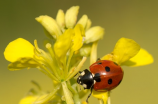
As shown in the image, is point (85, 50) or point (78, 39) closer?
point (78, 39)

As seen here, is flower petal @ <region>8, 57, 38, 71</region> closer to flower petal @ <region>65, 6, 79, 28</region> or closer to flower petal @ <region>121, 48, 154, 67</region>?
flower petal @ <region>65, 6, 79, 28</region>

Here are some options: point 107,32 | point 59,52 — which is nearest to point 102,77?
point 59,52

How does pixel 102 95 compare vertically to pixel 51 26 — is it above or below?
below

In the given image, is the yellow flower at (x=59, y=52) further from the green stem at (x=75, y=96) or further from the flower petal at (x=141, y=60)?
the flower petal at (x=141, y=60)

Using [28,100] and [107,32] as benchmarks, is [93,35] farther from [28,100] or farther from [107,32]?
[107,32]

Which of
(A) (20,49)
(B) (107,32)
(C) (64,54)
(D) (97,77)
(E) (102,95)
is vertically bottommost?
(E) (102,95)

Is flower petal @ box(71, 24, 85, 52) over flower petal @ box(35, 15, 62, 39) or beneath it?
beneath

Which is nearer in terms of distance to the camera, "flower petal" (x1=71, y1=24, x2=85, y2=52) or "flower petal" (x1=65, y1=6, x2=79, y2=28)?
"flower petal" (x1=71, y1=24, x2=85, y2=52)

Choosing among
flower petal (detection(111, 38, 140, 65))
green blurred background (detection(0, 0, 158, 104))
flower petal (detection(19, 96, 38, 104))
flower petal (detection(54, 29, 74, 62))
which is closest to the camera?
flower petal (detection(54, 29, 74, 62))

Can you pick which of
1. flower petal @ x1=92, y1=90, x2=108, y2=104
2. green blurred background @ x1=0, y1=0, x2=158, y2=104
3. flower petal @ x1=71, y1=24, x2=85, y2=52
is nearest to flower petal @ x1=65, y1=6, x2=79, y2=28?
flower petal @ x1=71, y1=24, x2=85, y2=52
